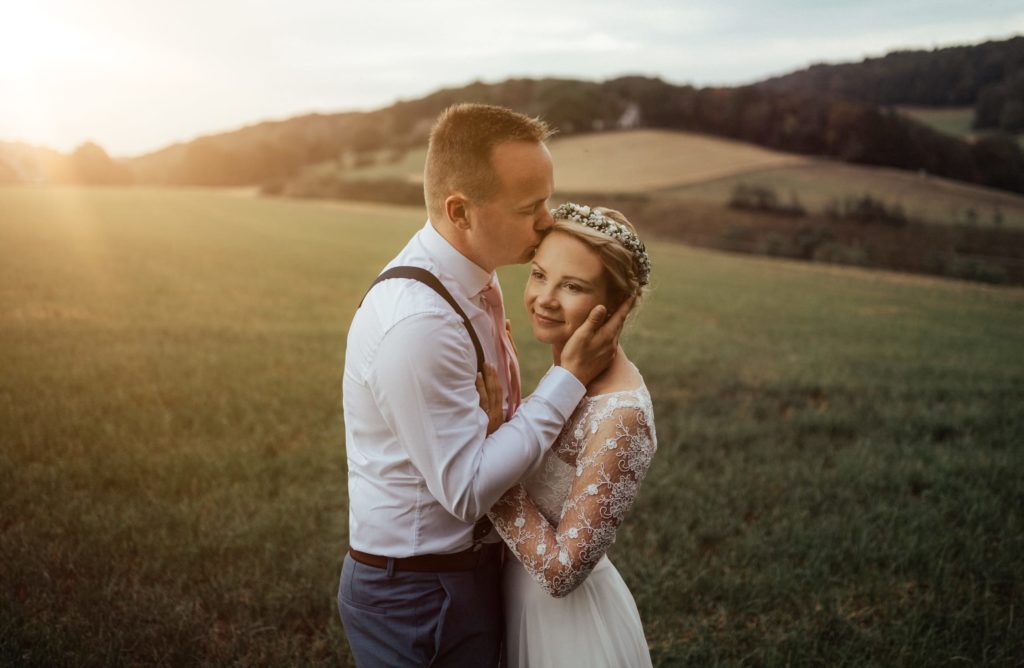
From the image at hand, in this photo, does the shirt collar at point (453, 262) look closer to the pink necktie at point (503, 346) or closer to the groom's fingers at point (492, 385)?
the pink necktie at point (503, 346)

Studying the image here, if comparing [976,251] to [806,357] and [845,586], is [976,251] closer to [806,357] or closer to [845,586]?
[806,357]

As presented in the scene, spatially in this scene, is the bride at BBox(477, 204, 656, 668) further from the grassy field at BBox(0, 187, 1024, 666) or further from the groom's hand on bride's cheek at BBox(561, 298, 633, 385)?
the grassy field at BBox(0, 187, 1024, 666)

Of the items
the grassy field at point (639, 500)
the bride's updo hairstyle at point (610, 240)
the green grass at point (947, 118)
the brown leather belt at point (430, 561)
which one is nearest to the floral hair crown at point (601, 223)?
the bride's updo hairstyle at point (610, 240)

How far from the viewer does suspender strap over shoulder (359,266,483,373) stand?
8.11ft

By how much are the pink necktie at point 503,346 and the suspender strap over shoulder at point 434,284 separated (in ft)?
1.03

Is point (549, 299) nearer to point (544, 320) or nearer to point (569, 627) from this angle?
point (544, 320)

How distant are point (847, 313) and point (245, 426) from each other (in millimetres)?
19220

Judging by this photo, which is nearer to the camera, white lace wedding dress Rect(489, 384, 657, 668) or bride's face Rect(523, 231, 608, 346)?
white lace wedding dress Rect(489, 384, 657, 668)

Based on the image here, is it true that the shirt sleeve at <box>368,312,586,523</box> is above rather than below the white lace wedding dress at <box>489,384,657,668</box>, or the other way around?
above

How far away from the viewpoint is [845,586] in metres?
5.43

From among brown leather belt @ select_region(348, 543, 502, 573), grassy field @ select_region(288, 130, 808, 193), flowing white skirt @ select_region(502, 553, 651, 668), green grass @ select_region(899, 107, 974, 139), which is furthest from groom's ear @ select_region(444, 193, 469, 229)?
grassy field @ select_region(288, 130, 808, 193)

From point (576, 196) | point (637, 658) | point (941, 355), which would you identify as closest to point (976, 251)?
point (576, 196)

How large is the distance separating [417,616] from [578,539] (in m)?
0.68

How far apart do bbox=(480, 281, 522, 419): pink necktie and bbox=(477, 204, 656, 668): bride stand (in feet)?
0.46
